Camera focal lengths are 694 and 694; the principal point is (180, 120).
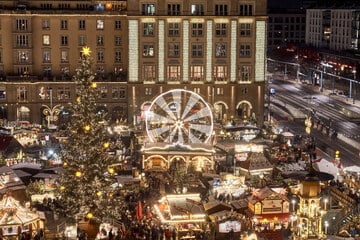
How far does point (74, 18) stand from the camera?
79.3m

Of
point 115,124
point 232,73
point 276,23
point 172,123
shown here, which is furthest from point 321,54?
point 172,123

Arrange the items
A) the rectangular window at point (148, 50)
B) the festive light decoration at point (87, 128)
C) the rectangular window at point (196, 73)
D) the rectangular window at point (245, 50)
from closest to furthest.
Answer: the festive light decoration at point (87, 128)
the rectangular window at point (148, 50)
the rectangular window at point (196, 73)
the rectangular window at point (245, 50)

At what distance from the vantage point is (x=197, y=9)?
76.9 metres

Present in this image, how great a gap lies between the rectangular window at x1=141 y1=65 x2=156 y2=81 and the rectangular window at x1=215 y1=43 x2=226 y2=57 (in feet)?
23.6

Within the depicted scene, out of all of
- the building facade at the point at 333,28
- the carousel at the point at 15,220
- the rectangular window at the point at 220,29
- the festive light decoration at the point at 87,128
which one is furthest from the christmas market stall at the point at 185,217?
the building facade at the point at 333,28

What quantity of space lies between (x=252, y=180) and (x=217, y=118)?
99.6ft

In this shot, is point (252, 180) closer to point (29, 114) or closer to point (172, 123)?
point (172, 123)

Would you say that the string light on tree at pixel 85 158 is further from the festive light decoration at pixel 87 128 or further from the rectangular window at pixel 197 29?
the rectangular window at pixel 197 29

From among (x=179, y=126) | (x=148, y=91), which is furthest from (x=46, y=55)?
(x=179, y=126)

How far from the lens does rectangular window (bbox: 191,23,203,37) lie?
252ft

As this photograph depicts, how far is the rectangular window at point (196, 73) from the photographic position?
77.2 m

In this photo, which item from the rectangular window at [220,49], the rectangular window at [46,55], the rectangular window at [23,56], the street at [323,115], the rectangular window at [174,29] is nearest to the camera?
the street at [323,115]

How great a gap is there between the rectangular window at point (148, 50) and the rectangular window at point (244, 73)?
10.1 meters

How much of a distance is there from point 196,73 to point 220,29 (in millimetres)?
5568
